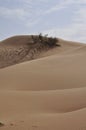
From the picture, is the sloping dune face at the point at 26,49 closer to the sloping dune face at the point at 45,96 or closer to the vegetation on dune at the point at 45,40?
the vegetation on dune at the point at 45,40

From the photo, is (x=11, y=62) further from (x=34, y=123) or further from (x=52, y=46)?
(x=34, y=123)

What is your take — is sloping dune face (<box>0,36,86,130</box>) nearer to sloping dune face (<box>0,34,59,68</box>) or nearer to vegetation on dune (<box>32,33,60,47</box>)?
sloping dune face (<box>0,34,59,68</box>)

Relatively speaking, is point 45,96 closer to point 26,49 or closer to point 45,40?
point 45,40

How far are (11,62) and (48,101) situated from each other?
487 inches

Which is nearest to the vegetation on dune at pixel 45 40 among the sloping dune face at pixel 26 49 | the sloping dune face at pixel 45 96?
the sloping dune face at pixel 26 49

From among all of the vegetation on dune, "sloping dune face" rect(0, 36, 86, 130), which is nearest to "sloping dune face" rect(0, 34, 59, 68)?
the vegetation on dune

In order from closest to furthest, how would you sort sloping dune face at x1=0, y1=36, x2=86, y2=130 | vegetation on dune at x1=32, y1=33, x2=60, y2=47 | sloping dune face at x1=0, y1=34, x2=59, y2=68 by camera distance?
sloping dune face at x1=0, y1=36, x2=86, y2=130 < sloping dune face at x1=0, y1=34, x2=59, y2=68 < vegetation on dune at x1=32, y1=33, x2=60, y2=47

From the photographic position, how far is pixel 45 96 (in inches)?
310

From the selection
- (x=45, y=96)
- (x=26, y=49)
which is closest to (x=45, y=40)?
(x=26, y=49)

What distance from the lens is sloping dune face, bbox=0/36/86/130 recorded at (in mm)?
5547

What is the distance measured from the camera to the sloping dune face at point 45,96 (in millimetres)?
5547

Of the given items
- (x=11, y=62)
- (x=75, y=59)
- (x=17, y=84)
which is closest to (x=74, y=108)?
(x=17, y=84)

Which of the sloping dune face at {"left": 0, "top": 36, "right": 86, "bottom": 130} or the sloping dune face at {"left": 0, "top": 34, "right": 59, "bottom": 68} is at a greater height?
the sloping dune face at {"left": 0, "top": 34, "right": 59, "bottom": 68}

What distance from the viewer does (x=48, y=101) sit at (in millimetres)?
7465
